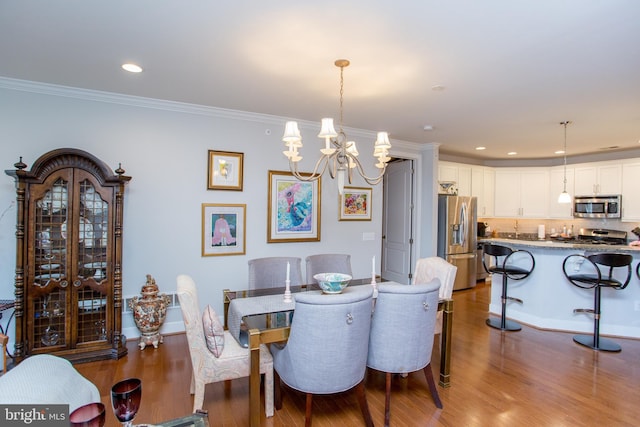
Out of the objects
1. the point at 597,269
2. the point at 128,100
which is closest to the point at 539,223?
the point at 597,269

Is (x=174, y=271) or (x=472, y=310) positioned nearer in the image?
(x=174, y=271)

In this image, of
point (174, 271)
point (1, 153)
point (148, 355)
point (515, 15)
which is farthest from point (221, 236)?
point (515, 15)

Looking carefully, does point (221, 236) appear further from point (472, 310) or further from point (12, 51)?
point (472, 310)

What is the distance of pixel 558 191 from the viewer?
6680 mm

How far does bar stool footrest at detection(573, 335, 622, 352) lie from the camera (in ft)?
11.6

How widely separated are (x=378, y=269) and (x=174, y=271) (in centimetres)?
287

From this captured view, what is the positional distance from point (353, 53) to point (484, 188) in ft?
18.0

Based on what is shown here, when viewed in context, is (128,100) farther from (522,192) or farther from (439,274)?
(522,192)

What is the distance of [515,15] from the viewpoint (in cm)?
196

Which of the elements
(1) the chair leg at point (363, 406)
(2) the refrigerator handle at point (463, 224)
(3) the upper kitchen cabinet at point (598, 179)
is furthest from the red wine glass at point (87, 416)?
(3) the upper kitchen cabinet at point (598, 179)

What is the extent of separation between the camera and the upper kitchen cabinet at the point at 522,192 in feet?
22.5

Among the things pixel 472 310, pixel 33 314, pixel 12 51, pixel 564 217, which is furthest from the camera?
pixel 564 217

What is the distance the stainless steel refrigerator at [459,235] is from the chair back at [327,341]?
4270mm

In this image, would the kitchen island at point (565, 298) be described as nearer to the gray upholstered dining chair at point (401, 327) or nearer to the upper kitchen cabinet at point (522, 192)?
the gray upholstered dining chair at point (401, 327)
